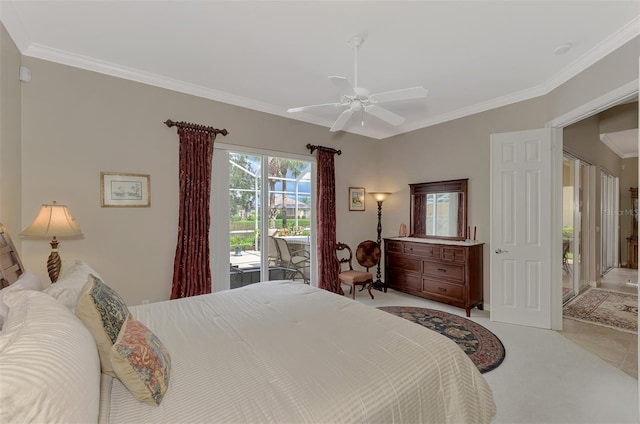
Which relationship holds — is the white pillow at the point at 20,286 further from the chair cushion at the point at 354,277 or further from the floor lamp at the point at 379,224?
the floor lamp at the point at 379,224

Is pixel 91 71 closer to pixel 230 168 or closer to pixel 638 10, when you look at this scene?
pixel 230 168

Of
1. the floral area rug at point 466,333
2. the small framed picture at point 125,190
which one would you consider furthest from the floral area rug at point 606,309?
the small framed picture at point 125,190

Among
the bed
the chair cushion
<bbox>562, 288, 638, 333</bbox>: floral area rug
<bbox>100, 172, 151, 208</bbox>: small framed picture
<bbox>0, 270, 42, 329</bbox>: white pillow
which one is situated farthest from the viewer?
the chair cushion

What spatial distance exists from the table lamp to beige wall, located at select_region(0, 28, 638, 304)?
457 mm

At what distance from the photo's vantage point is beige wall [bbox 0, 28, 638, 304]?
2.76 meters

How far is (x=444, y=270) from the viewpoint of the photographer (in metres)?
4.22

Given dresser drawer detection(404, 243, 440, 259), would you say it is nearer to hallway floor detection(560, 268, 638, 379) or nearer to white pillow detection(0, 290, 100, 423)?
hallway floor detection(560, 268, 638, 379)

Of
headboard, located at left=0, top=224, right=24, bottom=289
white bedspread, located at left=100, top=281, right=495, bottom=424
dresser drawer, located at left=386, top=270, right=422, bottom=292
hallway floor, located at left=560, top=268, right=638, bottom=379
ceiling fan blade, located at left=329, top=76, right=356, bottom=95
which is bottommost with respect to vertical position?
hallway floor, located at left=560, top=268, right=638, bottom=379

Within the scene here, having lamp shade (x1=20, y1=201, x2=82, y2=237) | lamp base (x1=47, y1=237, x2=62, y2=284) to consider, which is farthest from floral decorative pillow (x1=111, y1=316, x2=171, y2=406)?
lamp base (x1=47, y1=237, x2=62, y2=284)

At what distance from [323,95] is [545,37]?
7.41ft

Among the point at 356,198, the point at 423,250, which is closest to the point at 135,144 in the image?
the point at 356,198

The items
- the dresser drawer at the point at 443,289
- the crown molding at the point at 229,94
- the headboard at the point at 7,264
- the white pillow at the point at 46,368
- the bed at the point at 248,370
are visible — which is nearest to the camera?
the white pillow at the point at 46,368

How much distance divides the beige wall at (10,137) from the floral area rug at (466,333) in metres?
4.09

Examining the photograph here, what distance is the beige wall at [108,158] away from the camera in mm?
2766
